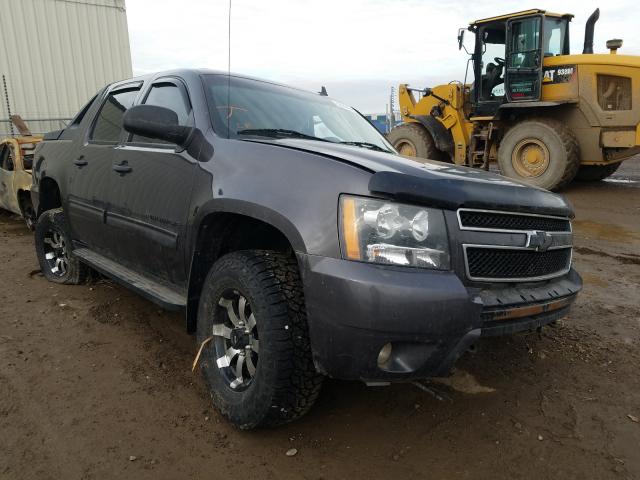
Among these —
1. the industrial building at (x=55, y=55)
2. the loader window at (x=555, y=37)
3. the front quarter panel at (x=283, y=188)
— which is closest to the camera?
the front quarter panel at (x=283, y=188)

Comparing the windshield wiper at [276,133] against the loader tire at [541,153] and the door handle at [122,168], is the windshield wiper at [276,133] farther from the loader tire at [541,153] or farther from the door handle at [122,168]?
the loader tire at [541,153]

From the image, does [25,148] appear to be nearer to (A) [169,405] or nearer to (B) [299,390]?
(A) [169,405]

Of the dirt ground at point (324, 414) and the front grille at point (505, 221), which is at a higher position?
the front grille at point (505, 221)

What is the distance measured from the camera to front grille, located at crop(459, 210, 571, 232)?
2070 millimetres

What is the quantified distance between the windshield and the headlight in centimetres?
104

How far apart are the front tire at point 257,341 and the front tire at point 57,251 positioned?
225cm

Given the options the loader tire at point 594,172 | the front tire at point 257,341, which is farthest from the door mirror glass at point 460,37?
the front tire at point 257,341

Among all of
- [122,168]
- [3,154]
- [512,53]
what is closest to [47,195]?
[122,168]

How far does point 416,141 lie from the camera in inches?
441

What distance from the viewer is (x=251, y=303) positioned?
2.18 metres

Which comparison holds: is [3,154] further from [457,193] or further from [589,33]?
[589,33]

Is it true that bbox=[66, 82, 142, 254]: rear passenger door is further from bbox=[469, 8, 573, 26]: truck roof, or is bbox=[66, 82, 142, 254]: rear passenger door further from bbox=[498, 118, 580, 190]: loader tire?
bbox=[469, 8, 573, 26]: truck roof

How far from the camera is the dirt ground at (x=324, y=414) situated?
212 centimetres

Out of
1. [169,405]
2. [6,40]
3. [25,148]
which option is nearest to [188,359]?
[169,405]
